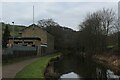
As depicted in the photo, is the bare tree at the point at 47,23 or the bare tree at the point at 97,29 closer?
the bare tree at the point at 97,29

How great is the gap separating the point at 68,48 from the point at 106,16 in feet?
108

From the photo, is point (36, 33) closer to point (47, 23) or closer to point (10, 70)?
point (47, 23)

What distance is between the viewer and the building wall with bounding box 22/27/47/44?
7400 cm

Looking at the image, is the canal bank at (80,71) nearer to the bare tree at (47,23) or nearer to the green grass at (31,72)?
the green grass at (31,72)

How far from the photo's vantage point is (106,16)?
60938mm

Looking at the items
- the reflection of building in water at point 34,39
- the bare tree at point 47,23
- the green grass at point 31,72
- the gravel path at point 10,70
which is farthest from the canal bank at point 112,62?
the bare tree at point 47,23

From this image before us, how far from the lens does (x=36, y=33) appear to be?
74688mm

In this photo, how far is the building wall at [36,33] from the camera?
74.0 m

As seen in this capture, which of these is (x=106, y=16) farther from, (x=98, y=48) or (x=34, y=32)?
(x=34, y=32)

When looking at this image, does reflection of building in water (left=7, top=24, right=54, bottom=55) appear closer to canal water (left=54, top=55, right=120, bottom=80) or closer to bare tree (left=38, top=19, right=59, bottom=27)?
bare tree (left=38, top=19, right=59, bottom=27)

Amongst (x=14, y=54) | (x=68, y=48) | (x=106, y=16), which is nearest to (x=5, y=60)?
(x=14, y=54)

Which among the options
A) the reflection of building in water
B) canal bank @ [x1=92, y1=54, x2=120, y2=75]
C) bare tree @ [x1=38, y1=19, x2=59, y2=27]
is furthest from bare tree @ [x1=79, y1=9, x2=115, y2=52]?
bare tree @ [x1=38, y1=19, x2=59, y2=27]

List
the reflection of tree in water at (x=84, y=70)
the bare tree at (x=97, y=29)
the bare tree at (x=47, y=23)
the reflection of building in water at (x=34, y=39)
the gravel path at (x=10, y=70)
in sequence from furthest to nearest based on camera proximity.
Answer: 1. the bare tree at (x=47, y=23)
2. the reflection of building in water at (x=34, y=39)
3. the bare tree at (x=97, y=29)
4. the reflection of tree in water at (x=84, y=70)
5. the gravel path at (x=10, y=70)

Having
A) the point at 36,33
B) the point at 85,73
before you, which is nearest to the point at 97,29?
the point at 36,33
